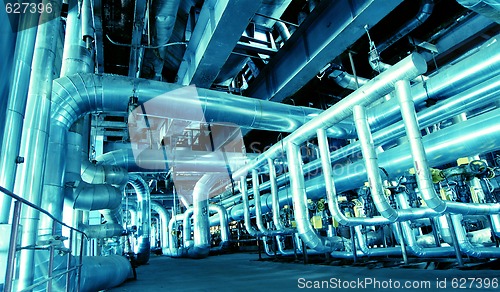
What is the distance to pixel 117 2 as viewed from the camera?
156 inches

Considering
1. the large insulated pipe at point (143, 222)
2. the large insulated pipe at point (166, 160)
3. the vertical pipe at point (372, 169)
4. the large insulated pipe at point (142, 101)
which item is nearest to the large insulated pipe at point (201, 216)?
the large insulated pipe at point (143, 222)

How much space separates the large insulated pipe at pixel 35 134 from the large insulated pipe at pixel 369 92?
110 inches

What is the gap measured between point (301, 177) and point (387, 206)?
4.23 feet

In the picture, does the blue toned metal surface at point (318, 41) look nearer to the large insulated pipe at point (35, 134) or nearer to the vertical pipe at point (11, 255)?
the large insulated pipe at point (35, 134)

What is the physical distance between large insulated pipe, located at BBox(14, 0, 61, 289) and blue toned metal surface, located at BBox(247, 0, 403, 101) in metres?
2.78

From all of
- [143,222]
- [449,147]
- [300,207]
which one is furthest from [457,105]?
[143,222]

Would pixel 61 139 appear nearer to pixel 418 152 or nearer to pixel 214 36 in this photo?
pixel 214 36

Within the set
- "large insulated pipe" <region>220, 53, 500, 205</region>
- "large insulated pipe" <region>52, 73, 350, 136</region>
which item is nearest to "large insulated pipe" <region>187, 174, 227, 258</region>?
"large insulated pipe" <region>52, 73, 350, 136</region>

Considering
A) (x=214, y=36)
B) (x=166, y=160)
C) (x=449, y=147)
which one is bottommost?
(x=449, y=147)

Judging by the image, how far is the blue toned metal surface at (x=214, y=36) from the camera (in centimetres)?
300

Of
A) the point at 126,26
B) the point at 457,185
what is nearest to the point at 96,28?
the point at 126,26

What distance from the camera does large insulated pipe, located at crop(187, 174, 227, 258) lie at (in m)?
8.68

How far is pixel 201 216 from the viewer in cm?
888

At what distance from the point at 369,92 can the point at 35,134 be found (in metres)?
3.12
